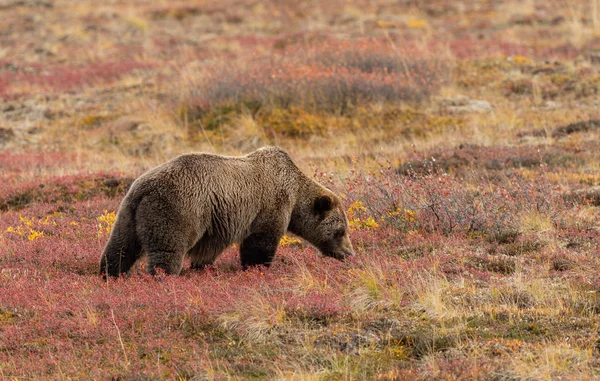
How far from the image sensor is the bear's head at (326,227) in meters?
10.6

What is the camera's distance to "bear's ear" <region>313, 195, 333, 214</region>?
417 inches

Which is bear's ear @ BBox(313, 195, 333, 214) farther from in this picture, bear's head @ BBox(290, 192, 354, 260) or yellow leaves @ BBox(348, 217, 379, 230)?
yellow leaves @ BBox(348, 217, 379, 230)

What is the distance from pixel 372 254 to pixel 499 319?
2.93m

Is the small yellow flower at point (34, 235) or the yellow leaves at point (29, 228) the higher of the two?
the small yellow flower at point (34, 235)

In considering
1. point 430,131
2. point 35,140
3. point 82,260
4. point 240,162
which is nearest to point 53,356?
point 82,260

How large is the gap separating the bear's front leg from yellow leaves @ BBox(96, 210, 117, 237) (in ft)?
8.66

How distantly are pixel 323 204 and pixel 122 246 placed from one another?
2933 mm

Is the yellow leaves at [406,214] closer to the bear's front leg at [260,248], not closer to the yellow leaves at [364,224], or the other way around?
the yellow leaves at [364,224]

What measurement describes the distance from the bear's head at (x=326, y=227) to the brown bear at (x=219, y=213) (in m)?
0.01

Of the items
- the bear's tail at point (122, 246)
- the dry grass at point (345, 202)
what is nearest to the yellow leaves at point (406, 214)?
the dry grass at point (345, 202)

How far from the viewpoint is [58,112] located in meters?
24.1

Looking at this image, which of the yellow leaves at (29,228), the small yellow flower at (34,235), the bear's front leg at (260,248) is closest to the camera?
the bear's front leg at (260,248)

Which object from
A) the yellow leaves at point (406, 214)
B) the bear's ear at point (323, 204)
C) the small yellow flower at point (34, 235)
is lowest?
the small yellow flower at point (34, 235)

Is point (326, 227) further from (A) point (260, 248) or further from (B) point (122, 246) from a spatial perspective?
(B) point (122, 246)
